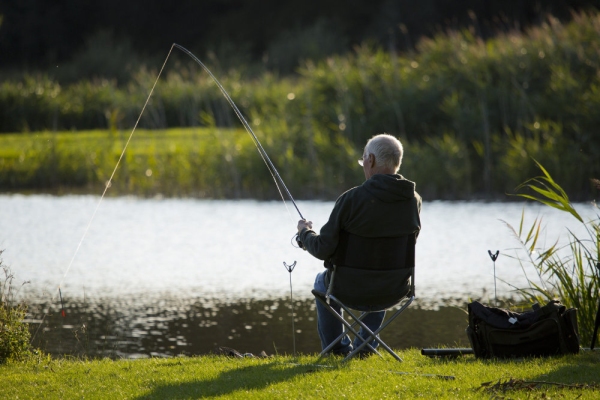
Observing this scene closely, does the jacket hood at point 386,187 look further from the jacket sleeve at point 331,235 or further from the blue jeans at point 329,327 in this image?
the blue jeans at point 329,327

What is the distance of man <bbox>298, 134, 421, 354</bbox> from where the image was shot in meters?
4.59

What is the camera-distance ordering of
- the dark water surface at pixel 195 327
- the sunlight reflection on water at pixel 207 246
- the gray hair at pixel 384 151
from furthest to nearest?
the sunlight reflection on water at pixel 207 246
the dark water surface at pixel 195 327
the gray hair at pixel 384 151

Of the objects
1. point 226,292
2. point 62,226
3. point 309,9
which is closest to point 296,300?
point 226,292

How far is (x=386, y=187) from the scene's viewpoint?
4590 millimetres

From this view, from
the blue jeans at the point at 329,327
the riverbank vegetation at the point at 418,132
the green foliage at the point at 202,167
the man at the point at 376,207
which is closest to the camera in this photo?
the man at the point at 376,207

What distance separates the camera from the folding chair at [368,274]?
4668 mm

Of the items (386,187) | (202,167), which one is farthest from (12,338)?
(202,167)

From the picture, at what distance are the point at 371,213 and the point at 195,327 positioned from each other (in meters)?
3.12

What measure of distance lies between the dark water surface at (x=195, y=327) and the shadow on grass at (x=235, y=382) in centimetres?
155

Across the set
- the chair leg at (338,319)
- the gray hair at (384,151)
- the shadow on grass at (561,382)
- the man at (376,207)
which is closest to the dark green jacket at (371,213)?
the man at (376,207)

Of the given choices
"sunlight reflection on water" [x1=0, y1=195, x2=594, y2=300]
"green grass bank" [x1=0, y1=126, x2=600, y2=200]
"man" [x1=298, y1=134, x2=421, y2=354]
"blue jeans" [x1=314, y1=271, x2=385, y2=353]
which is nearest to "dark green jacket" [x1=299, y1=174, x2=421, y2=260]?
"man" [x1=298, y1=134, x2=421, y2=354]

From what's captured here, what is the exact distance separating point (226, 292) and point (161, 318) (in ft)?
3.72

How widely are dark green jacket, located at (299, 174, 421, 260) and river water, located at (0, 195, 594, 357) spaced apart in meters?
0.98

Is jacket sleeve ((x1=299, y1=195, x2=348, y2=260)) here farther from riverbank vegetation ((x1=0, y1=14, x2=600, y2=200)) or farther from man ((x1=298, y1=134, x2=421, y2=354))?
riverbank vegetation ((x1=0, y1=14, x2=600, y2=200))
